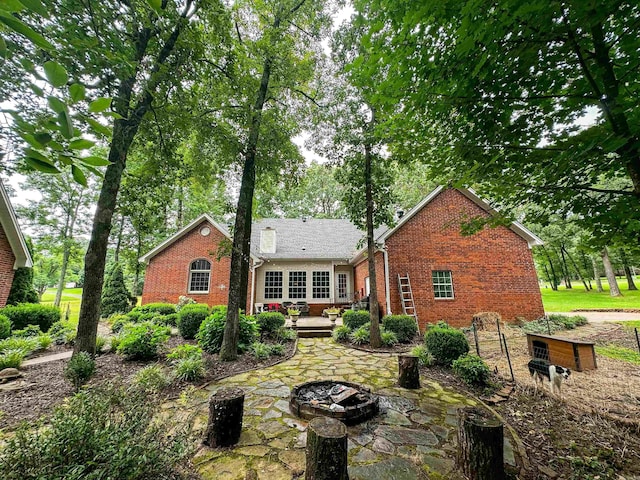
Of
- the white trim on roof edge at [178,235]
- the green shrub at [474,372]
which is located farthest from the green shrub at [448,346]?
the white trim on roof edge at [178,235]

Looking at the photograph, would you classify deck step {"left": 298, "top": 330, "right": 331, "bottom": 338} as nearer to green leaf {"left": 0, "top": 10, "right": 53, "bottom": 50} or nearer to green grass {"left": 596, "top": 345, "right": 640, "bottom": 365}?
green grass {"left": 596, "top": 345, "right": 640, "bottom": 365}

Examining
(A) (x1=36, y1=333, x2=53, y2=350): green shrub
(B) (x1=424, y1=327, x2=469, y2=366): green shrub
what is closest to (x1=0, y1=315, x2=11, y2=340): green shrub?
(A) (x1=36, y1=333, x2=53, y2=350): green shrub

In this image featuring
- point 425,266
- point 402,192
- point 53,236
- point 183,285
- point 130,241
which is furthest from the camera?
point 402,192

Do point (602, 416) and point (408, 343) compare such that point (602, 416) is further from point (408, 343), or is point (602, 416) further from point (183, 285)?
point (183, 285)

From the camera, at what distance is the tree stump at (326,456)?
2318mm

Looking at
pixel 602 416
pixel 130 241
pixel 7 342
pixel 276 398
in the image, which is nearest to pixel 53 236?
pixel 130 241

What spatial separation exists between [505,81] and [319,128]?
273 inches

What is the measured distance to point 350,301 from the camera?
14219 millimetres

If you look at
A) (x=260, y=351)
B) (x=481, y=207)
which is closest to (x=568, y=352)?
(x=260, y=351)

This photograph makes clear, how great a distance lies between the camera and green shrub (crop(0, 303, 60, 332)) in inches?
343

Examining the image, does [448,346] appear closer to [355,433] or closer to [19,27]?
[355,433]

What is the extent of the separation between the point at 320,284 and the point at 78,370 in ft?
35.2

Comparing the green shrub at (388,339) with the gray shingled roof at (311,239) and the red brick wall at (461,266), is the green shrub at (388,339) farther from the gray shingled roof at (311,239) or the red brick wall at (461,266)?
the gray shingled roof at (311,239)

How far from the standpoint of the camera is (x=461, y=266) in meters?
11.0
